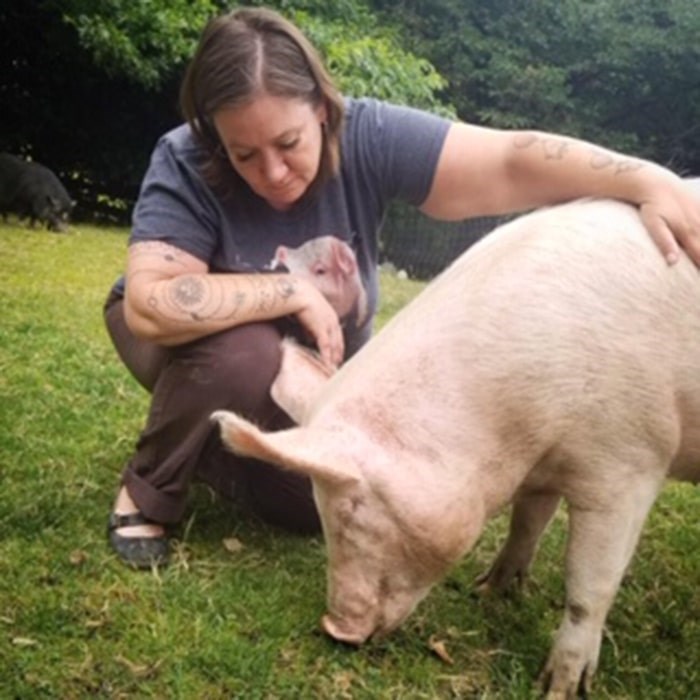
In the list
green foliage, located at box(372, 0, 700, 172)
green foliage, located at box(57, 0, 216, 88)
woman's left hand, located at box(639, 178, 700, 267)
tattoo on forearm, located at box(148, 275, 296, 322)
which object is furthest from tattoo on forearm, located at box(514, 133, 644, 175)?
green foliage, located at box(372, 0, 700, 172)

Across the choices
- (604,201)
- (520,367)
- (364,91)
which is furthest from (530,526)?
(364,91)

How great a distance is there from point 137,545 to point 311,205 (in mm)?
1072

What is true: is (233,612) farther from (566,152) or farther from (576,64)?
(576,64)

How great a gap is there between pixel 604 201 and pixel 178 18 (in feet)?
32.6

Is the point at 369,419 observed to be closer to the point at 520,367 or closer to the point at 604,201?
the point at 520,367

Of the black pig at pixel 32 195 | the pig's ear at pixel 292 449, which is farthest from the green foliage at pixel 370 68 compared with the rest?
the pig's ear at pixel 292 449

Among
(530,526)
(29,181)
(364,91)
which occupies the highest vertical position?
(530,526)

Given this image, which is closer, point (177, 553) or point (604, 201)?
point (604, 201)

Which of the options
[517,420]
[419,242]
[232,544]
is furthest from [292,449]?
[419,242]

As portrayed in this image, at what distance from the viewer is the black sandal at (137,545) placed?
8.75 ft

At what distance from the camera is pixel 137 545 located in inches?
107

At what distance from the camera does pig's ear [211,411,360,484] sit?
1961mm

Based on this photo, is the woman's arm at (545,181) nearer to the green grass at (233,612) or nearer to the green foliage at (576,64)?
the green grass at (233,612)

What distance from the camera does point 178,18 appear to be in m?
11.4
